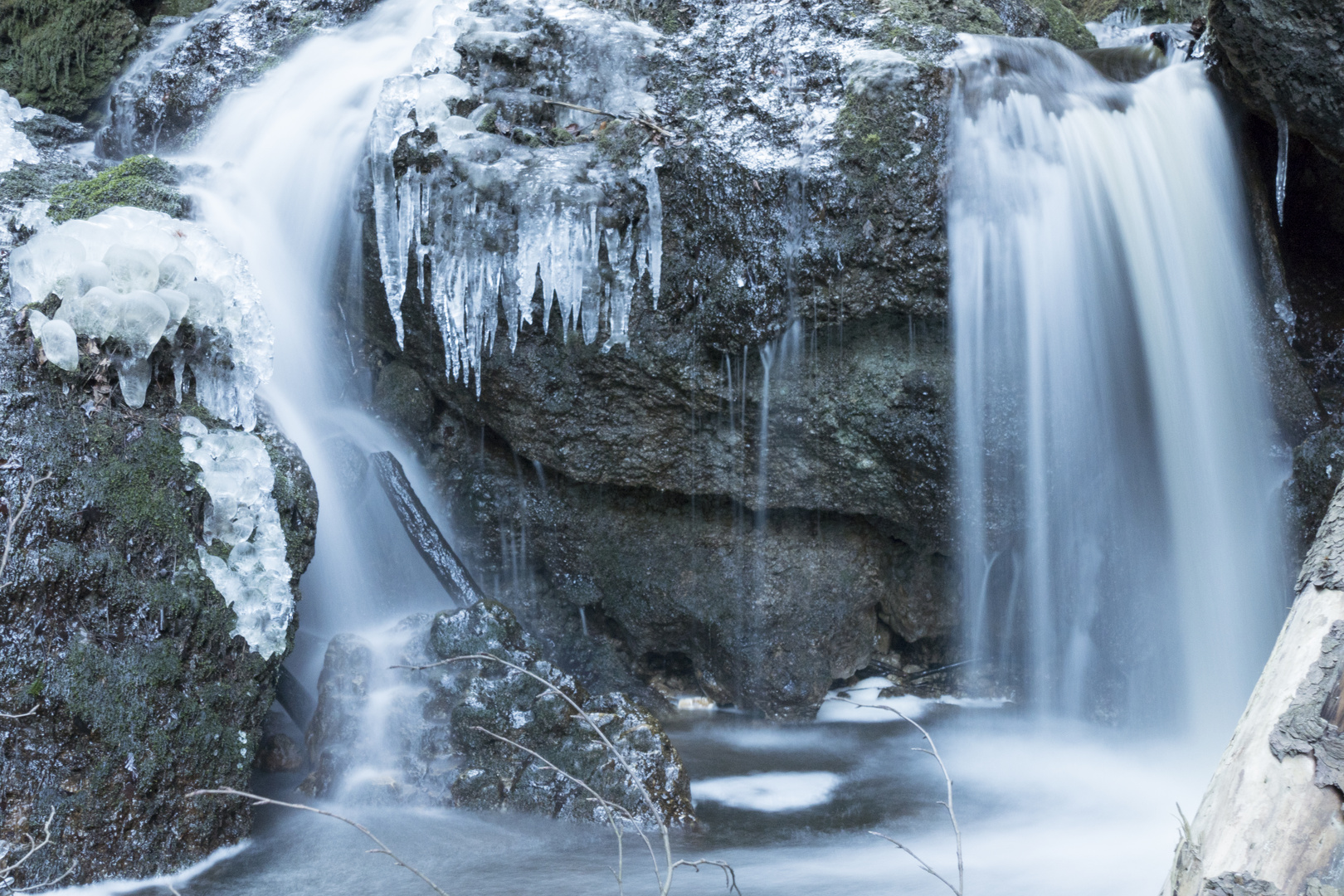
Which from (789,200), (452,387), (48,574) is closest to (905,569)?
(789,200)

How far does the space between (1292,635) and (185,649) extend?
10.5 feet

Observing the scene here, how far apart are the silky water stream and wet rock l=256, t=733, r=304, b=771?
3.9 inches

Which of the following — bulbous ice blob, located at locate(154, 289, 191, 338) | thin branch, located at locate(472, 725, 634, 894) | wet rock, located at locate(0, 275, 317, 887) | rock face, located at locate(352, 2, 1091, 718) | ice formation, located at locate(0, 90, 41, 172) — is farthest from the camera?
ice formation, located at locate(0, 90, 41, 172)

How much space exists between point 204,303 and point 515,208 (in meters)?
1.31

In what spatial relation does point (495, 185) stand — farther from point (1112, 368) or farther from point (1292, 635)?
point (1292, 635)

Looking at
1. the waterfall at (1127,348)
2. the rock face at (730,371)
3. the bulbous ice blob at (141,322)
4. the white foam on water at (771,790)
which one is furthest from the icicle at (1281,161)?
the bulbous ice blob at (141,322)

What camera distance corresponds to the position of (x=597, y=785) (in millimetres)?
3725

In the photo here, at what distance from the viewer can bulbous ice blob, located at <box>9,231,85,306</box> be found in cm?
338

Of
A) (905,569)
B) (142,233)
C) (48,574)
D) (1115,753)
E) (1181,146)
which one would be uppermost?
(1181,146)

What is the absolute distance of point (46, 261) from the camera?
339 cm

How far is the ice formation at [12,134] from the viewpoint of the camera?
18.0ft

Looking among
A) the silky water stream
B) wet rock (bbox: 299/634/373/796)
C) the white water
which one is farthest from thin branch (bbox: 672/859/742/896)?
the white water

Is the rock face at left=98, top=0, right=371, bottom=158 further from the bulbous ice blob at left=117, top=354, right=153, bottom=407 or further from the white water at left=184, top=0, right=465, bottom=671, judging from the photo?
the bulbous ice blob at left=117, top=354, right=153, bottom=407

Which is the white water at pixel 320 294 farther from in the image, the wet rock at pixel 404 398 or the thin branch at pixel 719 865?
the thin branch at pixel 719 865
